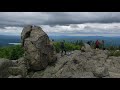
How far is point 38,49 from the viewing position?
1805 centimetres

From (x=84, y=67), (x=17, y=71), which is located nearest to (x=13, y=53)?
(x=17, y=71)

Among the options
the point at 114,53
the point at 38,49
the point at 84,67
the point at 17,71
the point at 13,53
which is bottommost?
the point at 17,71

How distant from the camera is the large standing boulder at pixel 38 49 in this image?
58.8 ft

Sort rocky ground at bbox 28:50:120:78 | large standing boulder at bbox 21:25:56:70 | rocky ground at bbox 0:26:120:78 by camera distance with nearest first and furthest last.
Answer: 1. rocky ground at bbox 28:50:120:78
2. rocky ground at bbox 0:26:120:78
3. large standing boulder at bbox 21:25:56:70

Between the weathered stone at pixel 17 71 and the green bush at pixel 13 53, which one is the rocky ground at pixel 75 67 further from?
the green bush at pixel 13 53

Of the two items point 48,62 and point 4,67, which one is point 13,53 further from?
point 4,67

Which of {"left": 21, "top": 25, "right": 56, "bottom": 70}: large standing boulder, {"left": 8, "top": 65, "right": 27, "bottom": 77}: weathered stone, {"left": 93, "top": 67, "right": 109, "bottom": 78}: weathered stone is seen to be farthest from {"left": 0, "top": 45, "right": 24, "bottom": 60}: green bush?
{"left": 93, "top": 67, "right": 109, "bottom": 78}: weathered stone

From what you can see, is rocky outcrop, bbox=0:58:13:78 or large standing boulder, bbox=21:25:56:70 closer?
rocky outcrop, bbox=0:58:13:78

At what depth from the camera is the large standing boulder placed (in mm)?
17922

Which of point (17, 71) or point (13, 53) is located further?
point (13, 53)

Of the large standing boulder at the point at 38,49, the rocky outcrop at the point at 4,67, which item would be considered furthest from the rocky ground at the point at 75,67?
the large standing boulder at the point at 38,49

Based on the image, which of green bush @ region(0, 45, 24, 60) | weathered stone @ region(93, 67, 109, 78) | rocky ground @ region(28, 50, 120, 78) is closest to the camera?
weathered stone @ region(93, 67, 109, 78)

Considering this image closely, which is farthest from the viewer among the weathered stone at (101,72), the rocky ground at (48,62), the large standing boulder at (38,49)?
the large standing boulder at (38,49)

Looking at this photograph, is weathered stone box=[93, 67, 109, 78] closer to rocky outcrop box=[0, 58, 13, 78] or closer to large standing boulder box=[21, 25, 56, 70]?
large standing boulder box=[21, 25, 56, 70]
